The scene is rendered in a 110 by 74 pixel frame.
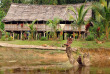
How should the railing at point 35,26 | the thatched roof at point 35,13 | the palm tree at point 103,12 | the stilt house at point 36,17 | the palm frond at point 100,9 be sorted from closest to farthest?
the palm tree at point 103,12 → the palm frond at point 100,9 → the railing at point 35,26 → the stilt house at point 36,17 → the thatched roof at point 35,13

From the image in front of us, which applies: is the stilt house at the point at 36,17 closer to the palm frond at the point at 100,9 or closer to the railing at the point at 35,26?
the railing at the point at 35,26

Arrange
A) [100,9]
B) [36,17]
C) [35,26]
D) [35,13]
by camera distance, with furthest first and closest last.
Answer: [35,13], [36,17], [35,26], [100,9]

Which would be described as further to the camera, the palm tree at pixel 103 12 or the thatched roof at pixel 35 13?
the thatched roof at pixel 35 13

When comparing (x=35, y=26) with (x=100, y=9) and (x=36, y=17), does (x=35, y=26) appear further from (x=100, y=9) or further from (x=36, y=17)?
(x=100, y=9)

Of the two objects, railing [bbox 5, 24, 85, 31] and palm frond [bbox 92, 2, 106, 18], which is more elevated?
palm frond [bbox 92, 2, 106, 18]

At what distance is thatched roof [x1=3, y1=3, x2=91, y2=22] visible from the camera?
2627 centimetres

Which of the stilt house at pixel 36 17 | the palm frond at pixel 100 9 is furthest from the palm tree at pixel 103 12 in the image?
the stilt house at pixel 36 17

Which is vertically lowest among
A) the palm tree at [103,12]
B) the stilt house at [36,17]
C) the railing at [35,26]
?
the railing at [35,26]

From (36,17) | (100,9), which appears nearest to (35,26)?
(36,17)

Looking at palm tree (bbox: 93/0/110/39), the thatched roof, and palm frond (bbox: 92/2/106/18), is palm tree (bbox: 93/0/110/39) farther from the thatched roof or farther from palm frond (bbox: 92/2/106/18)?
the thatched roof

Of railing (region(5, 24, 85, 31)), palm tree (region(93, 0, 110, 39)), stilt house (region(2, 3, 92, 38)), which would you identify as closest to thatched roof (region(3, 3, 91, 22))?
stilt house (region(2, 3, 92, 38))

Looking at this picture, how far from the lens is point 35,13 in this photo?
27328mm

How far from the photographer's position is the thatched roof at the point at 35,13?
1034 inches

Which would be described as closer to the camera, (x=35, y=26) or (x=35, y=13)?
(x=35, y=26)
